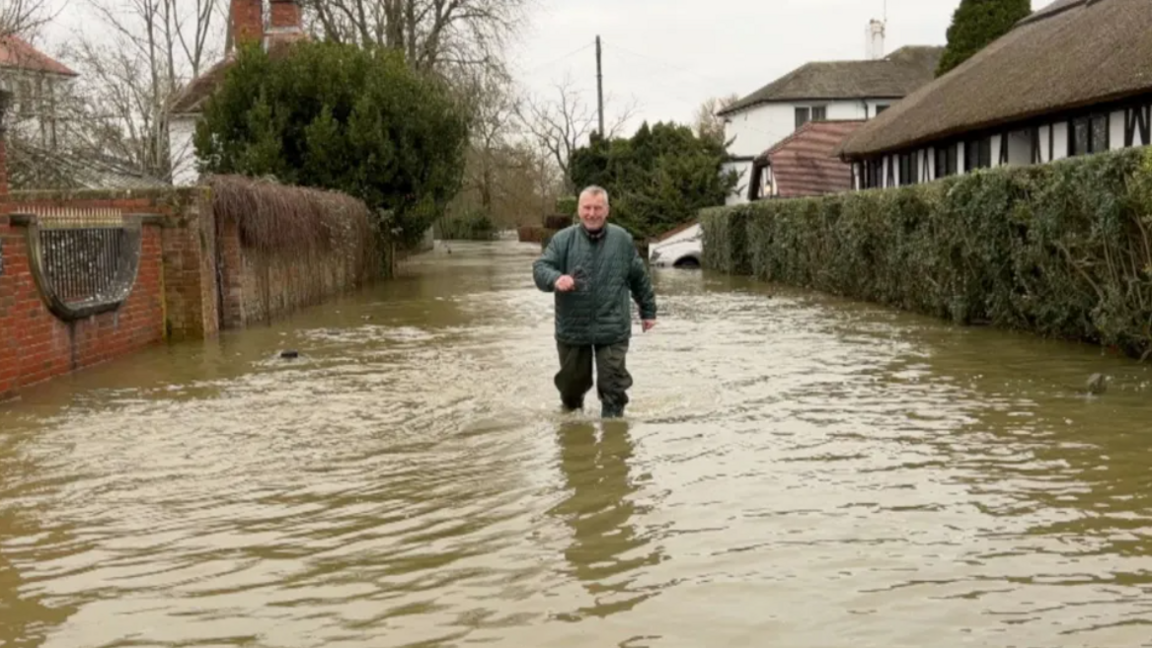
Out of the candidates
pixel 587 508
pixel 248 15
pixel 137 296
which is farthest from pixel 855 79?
pixel 587 508

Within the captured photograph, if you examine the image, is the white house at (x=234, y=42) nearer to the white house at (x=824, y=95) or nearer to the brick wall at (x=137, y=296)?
the white house at (x=824, y=95)

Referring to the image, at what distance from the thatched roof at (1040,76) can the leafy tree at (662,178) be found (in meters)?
13.9

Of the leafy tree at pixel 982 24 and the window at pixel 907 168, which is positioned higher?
the leafy tree at pixel 982 24

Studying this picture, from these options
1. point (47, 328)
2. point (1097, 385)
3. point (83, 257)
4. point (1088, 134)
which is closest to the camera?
point (1097, 385)

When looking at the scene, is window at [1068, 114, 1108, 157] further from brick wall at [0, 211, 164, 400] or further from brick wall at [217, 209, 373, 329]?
brick wall at [0, 211, 164, 400]

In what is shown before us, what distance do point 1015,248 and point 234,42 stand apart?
39.8m

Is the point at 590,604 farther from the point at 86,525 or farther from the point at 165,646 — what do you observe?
the point at 86,525

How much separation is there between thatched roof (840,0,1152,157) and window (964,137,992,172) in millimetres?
800

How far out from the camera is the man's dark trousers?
9531 millimetres

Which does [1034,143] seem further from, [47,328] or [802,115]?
[802,115]

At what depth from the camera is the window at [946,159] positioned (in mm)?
28864

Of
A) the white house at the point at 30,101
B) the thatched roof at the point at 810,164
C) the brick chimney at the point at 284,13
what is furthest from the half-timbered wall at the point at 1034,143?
the brick chimney at the point at 284,13

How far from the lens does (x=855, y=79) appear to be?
58.8m

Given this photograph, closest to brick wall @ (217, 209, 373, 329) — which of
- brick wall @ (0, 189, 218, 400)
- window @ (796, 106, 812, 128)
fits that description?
brick wall @ (0, 189, 218, 400)
